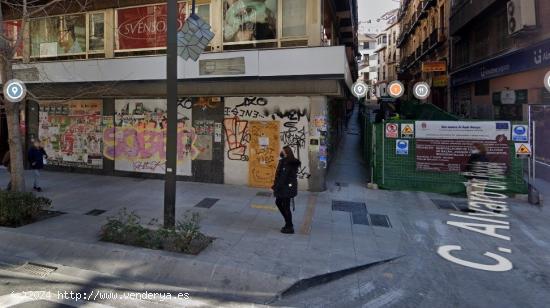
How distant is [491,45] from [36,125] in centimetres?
1984

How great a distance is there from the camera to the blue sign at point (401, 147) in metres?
10.2

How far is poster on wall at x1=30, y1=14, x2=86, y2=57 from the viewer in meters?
12.5

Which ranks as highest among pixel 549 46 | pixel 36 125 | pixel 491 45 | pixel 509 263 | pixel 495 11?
pixel 495 11

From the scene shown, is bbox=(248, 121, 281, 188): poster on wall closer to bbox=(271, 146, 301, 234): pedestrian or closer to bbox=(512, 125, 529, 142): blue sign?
bbox=(271, 146, 301, 234): pedestrian

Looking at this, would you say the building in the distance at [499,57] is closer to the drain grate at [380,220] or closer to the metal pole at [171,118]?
the drain grate at [380,220]

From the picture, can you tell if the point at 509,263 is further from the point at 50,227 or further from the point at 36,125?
the point at 36,125

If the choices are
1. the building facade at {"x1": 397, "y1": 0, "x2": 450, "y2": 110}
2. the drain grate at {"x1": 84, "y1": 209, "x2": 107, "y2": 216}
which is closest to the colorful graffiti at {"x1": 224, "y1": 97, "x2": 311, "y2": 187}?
the drain grate at {"x1": 84, "y1": 209, "x2": 107, "y2": 216}

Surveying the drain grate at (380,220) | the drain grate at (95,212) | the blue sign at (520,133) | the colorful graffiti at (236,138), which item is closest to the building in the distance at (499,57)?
the blue sign at (520,133)

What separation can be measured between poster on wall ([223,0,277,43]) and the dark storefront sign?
935 cm

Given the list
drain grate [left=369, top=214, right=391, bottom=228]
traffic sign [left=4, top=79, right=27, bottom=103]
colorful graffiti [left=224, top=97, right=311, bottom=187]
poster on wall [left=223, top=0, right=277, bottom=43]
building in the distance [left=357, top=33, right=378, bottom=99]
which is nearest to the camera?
traffic sign [left=4, top=79, right=27, bottom=103]

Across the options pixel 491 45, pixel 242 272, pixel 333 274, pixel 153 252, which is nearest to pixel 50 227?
pixel 153 252

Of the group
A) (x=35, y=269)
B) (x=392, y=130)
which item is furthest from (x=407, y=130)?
(x=35, y=269)

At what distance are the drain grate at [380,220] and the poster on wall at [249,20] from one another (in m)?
5.59

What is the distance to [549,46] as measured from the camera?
39.7 ft
